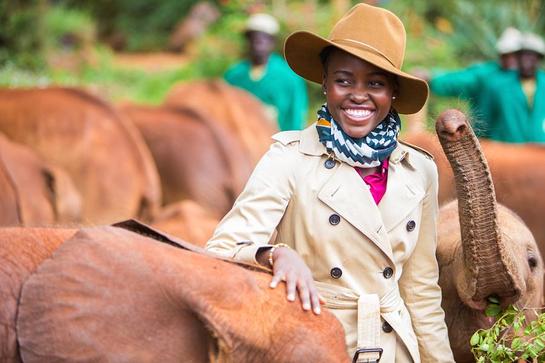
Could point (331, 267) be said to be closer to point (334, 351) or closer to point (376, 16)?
point (334, 351)

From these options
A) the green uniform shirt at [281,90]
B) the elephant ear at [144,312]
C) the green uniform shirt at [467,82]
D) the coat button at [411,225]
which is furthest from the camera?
the green uniform shirt at [281,90]

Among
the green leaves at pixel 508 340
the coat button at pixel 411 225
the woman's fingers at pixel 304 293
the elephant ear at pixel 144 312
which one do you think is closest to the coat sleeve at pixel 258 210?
the woman's fingers at pixel 304 293

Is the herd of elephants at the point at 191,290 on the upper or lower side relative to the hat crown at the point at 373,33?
lower

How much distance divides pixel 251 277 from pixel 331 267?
1.68 feet

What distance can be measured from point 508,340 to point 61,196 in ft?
21.5

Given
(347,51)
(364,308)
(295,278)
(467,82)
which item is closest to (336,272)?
(364,308)

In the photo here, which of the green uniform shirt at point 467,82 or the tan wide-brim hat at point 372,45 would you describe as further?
the green uniform shirt at point 467,82

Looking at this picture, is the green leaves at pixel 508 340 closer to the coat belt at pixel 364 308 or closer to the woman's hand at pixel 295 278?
→ the coat belt at pixel 364 308

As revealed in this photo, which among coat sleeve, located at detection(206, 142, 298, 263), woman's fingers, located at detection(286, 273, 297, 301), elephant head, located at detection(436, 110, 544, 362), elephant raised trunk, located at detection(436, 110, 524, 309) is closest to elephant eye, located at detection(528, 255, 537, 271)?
elephant head, located at detection(436, 110, 544, 362)

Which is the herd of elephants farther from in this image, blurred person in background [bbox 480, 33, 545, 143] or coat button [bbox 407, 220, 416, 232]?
blurred person in background [bbox 480, 33, 545, 143]

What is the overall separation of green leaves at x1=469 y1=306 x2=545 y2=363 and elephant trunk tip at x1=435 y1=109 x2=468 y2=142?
0.71 m

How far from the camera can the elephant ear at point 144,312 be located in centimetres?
325

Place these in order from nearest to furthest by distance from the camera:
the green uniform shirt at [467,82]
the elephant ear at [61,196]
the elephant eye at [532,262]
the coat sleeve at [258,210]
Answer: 1. the coat sleeve at [258,210]
2. the elephant eye at [532,262]
3. the elephant ear at [61,196]
4. the green uniform shirt at [467,82]

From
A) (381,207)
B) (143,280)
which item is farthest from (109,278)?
(381,207)
